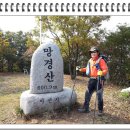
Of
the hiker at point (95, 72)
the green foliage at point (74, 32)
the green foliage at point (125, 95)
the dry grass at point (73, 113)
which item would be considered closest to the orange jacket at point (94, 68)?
the hiker at point (95, 72)

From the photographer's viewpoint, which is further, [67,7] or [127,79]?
[127,79]

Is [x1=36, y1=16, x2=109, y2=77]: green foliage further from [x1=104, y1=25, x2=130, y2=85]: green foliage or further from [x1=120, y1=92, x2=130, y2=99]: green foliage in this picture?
[x1=120, y1=92, x2=130, y2=99]: green foliage

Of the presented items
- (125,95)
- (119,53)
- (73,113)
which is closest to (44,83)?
(73,113)

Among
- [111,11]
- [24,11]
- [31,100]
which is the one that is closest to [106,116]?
[31,100]

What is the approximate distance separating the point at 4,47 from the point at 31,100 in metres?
3.24

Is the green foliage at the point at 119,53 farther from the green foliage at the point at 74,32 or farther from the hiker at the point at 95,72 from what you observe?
the hiker at the point at 95,72

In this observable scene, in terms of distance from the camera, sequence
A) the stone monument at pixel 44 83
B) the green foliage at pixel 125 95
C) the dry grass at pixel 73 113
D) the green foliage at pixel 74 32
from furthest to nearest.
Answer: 1. the green foliage at pixel 74 32
2. the green foliage at pixel 125 95
3. the stone monument at pixel 44 83
4. the dry grass at pixel 73 113

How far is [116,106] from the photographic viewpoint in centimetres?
806

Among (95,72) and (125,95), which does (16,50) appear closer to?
(125,95)

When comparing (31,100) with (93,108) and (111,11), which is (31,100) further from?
(111,11)

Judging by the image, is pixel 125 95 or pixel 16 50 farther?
pixel 16 50

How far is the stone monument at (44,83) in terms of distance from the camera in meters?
7.36

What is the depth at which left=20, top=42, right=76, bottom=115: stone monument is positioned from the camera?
7.36m

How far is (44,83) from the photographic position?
24.5ft
